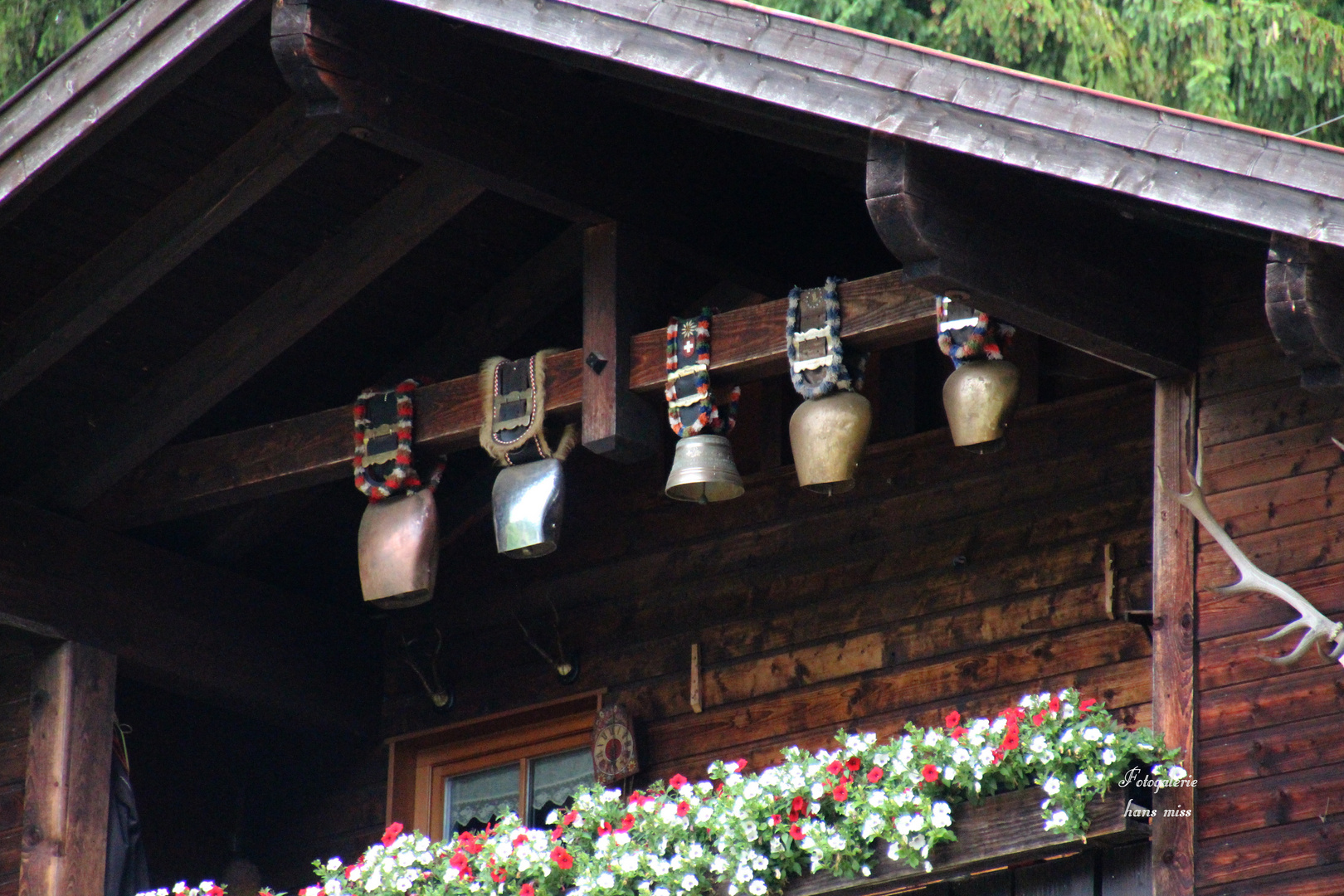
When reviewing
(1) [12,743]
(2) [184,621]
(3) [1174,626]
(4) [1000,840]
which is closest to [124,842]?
(1) [12,743]

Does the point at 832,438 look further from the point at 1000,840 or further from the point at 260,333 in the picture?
the point at 260,333

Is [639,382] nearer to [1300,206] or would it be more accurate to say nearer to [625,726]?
[625,726]

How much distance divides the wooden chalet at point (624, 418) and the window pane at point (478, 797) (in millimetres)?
70

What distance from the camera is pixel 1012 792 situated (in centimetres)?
641

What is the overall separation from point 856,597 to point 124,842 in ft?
8.99

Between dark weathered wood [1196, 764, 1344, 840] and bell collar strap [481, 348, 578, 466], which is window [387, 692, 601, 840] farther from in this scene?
dark weathered wood [1196, 764, 1344, 840]

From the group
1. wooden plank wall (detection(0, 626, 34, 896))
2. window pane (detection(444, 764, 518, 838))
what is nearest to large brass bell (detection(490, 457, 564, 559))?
window pane (detection(444, 764, 518, 838))

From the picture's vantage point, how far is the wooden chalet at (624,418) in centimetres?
618

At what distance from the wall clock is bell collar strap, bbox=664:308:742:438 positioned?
1625mm

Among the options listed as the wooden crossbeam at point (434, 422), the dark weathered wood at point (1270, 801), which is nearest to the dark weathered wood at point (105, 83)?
the wooden crossbeam at point (434, 422)

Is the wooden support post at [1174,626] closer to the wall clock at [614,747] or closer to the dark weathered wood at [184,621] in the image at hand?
the wall clock at [614,747]

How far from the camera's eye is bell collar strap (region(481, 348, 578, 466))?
761 cm

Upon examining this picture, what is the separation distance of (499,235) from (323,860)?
2.73 m

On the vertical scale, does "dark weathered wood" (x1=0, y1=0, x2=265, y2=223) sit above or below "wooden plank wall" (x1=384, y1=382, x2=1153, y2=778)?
above
